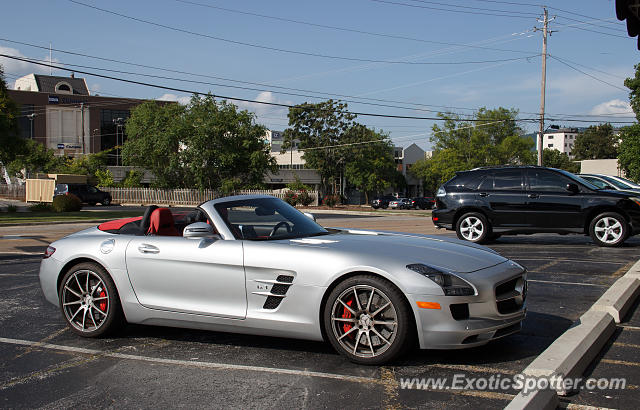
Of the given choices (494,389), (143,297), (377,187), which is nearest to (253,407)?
(494,389)

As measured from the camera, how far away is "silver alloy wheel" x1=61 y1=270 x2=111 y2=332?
5566 millimetres

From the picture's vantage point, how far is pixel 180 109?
51.6m

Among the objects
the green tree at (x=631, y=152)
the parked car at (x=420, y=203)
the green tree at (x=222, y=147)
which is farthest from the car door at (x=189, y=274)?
the parked car at (x=420, y=203)

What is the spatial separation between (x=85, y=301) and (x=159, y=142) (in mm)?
46153

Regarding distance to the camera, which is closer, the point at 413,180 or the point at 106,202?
the point at 106,202

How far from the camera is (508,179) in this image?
44.6 feet

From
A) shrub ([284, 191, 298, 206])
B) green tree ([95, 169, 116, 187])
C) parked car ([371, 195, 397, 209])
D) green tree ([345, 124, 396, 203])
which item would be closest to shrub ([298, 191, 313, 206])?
shrub ([284, 191, 298, 206])

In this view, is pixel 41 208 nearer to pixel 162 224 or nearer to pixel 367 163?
pixel 162 224

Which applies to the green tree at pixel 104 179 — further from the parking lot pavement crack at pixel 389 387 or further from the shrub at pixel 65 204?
the parking lot pavement crack at pixel 389 387

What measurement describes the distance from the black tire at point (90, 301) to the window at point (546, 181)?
33.8 feet

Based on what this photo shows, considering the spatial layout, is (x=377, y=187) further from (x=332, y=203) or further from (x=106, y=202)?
(x=106, y=202)

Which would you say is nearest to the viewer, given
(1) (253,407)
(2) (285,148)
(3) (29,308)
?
(1) (253,407)

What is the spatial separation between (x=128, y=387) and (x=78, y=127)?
96.7 meters

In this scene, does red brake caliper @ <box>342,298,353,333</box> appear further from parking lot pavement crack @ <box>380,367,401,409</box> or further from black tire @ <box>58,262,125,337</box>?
black tire @ <box>58,262,125,337</box>
